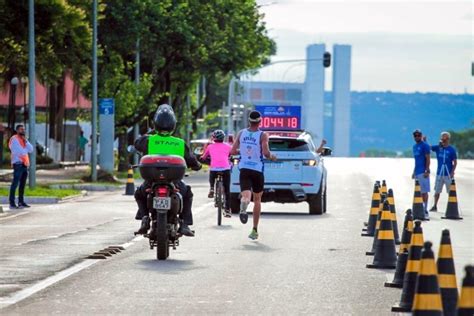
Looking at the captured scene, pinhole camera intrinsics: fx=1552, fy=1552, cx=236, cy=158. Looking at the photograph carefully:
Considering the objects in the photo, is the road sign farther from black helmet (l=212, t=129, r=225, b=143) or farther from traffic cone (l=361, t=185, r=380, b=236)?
traffic cone (l=361, t=185, r=380, b=236)

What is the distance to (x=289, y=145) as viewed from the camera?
31.2 metres

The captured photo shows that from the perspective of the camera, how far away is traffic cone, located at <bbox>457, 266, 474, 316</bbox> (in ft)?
29.8

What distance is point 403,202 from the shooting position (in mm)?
40062

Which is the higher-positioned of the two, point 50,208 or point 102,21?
point 102,21

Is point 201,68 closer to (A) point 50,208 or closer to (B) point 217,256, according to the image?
(A) point 50,208

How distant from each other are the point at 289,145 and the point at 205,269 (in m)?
14.3

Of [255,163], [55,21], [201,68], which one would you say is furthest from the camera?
[201,68]

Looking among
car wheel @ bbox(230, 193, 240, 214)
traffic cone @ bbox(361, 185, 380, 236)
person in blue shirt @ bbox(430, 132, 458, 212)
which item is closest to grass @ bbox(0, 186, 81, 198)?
car wheel @ bbox(230, 193, 240, 214)

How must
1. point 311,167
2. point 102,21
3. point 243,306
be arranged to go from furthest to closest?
point 102,21 < point 311,167 < point 243,306

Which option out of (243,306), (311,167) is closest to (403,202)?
(311,167)

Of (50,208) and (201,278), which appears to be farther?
(50,208)

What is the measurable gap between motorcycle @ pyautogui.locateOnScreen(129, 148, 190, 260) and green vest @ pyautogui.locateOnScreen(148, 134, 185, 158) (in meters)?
0.21

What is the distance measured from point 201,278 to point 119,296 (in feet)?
6.61

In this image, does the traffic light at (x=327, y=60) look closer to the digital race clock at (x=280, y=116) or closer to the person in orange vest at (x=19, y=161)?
the digital race clock at (x=280, y=116)
